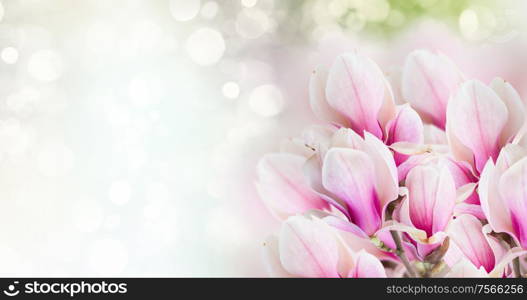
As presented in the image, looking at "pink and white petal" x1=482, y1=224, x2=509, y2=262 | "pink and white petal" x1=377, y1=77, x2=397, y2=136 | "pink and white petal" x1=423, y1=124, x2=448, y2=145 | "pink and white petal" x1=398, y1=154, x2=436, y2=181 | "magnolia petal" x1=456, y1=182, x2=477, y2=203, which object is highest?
"pink and white petal" x1=377, y1=77, x2=397, y2=136

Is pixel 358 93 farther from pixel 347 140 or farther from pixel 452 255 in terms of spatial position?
pixel 452 255

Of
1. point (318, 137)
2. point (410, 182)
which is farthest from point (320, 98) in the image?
point (410, 182)

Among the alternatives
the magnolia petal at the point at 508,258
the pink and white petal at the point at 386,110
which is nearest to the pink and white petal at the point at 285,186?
the pink and white petal at the point at 386,110

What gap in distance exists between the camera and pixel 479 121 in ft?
2.22

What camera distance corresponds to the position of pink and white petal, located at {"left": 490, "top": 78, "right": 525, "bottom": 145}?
689 mm

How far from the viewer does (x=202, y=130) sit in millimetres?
761

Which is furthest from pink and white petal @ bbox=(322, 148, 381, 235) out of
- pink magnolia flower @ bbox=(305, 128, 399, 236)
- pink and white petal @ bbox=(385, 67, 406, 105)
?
pink and white petal @ bbox=(385, 67, 406, 105)

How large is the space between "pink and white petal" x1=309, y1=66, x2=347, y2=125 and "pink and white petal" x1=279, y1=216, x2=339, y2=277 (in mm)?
126

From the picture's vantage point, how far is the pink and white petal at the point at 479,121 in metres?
0.68

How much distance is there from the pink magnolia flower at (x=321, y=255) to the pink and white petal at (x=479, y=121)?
0.17 metres

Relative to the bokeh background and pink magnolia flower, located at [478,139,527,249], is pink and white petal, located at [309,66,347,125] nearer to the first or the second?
the bokeh background

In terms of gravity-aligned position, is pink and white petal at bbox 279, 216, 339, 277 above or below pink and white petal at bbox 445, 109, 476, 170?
below

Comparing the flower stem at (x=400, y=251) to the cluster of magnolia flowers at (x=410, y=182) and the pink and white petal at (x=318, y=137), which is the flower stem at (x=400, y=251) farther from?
the pink and white petal at (x=318, y=137)

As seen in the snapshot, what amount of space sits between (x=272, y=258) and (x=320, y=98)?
203 millimetres
